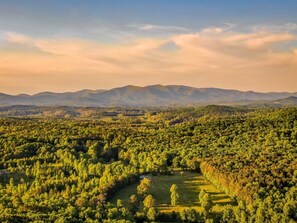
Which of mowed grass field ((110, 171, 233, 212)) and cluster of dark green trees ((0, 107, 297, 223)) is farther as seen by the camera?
mowed grass field ((110, 171, 233, 212))

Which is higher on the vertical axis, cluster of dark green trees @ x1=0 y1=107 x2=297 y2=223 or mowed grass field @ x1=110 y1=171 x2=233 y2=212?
cluster of dark green trees @ x1=0 y1=107 x2=297 y2=223

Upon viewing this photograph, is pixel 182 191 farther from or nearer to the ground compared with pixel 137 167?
nearer to the ground

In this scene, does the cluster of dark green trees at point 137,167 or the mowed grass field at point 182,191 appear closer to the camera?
the cluster of dark green trees at point 137,167

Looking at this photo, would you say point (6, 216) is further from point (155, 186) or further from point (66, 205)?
point (155, 186)

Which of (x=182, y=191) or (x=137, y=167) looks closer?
(x=182, y=191)
